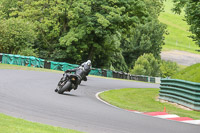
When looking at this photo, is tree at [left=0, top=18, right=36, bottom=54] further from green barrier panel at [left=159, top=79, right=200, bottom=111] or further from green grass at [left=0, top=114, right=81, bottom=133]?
green grass at [left=0, top=114, right=81, bottom=133]

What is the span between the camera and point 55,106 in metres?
11.3

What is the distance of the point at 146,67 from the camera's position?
62844 millimetres

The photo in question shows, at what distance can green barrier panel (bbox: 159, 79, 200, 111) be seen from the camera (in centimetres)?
1495

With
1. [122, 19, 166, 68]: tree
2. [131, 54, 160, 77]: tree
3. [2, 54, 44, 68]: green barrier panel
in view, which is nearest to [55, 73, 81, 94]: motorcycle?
[2, 54, 44, 68]: green barrier panel

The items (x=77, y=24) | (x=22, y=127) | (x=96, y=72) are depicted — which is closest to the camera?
(x=22, y=127)

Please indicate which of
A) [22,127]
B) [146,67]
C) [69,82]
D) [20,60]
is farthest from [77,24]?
[22,127]

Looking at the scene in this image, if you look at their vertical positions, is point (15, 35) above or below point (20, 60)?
above

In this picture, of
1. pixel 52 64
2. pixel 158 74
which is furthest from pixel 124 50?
pixel 52 64

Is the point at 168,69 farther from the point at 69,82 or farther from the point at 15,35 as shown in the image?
the point at 69,82

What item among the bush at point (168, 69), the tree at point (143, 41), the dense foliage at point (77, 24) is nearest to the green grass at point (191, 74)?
the dense foliage at point (77, 24)

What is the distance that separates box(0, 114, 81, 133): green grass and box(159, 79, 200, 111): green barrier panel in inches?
329

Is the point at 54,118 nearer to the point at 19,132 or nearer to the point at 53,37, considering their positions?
the point at 19,132

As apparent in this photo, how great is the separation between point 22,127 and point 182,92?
10.0 metres

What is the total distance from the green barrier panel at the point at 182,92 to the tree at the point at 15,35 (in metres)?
24.1
